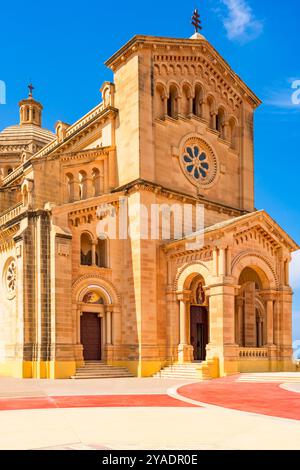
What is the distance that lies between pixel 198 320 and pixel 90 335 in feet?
24.8

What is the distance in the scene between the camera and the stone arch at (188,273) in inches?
1133

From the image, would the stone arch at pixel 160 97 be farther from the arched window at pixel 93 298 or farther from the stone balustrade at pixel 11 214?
the arched window at pixel 93 298

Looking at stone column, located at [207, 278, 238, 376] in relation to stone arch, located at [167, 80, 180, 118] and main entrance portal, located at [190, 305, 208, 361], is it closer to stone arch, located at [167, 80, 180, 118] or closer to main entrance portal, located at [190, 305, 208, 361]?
main entrance portal, located at [190, 305, 208, 361]

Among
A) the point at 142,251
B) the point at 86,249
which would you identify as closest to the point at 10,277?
the point at 86,249

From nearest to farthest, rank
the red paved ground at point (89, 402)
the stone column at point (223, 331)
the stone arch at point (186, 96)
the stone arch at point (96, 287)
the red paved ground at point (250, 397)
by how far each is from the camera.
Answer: the red paved ground at point (250, 397)
the red paved ground at point (89, 402)
the stone column at point (223, 331)
the stone arch at point (96, 287)
the stone arch at point (186, 96)

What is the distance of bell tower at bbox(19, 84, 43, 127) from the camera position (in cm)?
6400

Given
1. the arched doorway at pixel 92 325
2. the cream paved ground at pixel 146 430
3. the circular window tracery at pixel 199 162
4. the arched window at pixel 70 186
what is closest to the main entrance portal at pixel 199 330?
the arched doorway at pixel 92 325

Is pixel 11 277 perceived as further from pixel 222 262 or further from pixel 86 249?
pixel 222 262

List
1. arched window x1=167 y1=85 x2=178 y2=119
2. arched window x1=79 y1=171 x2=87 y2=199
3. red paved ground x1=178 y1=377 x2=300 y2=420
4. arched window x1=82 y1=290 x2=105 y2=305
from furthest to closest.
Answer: arched window x1=167 y1=85 x2=178 y2=119
arched window x1=79 y1=171 x2=87 y2=199
arched window x1=82 y1=290 x2=105 y2=305
red paved ground x1=178 y1=377 x2=300 y2=420

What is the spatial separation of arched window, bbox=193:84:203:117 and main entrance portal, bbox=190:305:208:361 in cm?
1338

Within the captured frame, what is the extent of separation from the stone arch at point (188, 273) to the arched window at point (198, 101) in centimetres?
1192

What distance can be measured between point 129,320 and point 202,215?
875 cm

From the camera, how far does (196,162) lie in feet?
116

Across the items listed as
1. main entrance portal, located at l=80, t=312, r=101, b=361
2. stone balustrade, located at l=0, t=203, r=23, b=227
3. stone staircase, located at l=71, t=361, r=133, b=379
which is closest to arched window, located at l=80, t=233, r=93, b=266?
main entrance portal, located at l=80, t=312, r=101, b=361
